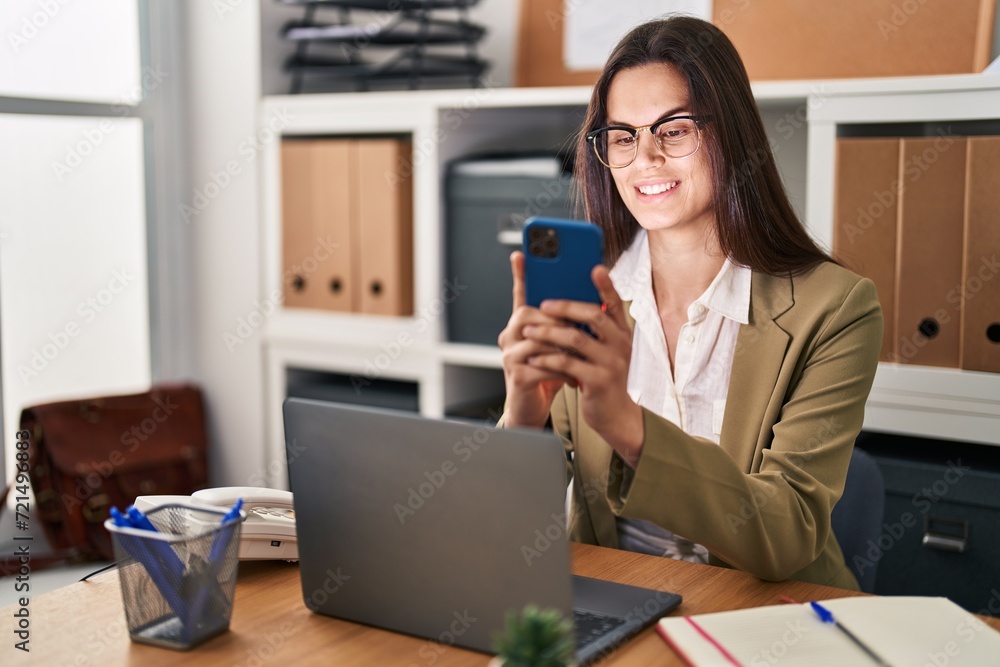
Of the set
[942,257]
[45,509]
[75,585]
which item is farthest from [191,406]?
[942,257]

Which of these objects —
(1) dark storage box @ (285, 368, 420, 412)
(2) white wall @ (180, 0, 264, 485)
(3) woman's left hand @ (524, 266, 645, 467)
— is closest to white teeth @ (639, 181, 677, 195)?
(3) woman's left hand @ (524, 266, 645, 467)

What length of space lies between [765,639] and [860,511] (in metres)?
0.57

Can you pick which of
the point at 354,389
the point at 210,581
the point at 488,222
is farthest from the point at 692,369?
the point at 354,389

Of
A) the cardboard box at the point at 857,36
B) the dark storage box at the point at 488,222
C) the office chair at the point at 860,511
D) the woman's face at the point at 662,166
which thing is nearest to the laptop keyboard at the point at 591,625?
the office chair at the point at 860,511

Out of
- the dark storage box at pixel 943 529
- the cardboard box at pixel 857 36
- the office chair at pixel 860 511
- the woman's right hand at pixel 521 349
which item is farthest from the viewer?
the cardboard box at pixel 857 36

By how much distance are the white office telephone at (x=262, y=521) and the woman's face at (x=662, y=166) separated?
675 millimetres

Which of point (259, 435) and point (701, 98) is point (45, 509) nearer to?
point (259, 435)

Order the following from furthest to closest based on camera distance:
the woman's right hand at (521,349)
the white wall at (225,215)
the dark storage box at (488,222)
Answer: the white wall at (225,215) < the dark storage box at (488,222) < the woman's right hand at (521,349)

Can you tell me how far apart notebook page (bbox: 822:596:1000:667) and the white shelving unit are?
2.82 feet

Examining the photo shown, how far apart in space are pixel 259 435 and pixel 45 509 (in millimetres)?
525

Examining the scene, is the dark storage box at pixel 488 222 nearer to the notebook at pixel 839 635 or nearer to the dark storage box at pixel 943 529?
the dark storage box at pixel 943 529

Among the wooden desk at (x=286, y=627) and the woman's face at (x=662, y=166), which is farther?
the woman's face at (x=662, y=166)

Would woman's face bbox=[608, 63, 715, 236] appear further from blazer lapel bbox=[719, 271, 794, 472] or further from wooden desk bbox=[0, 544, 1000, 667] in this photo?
wooden desk bbox=[0, 544, 1000, 667]

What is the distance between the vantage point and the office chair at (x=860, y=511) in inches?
58.9
